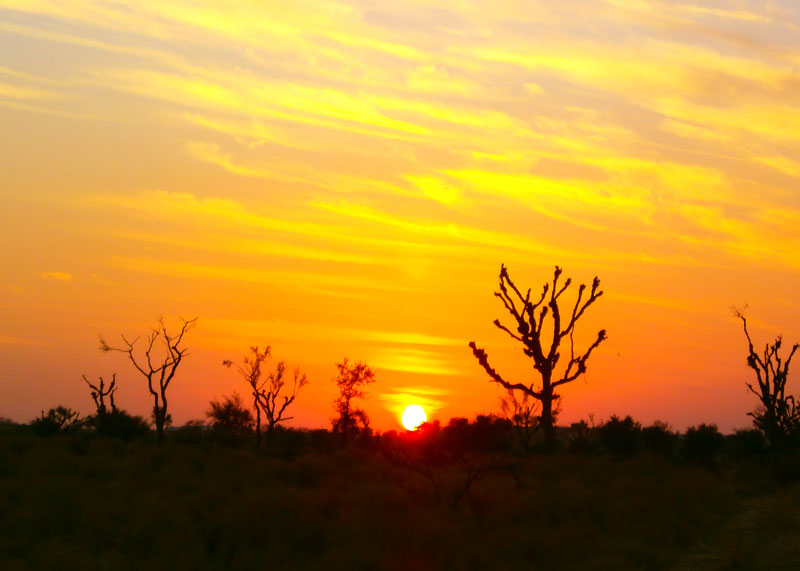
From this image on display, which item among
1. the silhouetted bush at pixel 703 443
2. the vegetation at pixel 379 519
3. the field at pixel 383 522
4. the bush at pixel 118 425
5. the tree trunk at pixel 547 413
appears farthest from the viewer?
the bush at pixel 118 425

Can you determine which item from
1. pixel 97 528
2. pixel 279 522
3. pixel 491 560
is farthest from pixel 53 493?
pixel 491 560

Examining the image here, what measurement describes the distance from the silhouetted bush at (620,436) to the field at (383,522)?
49.3ft

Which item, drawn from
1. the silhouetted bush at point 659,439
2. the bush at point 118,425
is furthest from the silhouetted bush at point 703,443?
the bush at point 118,425

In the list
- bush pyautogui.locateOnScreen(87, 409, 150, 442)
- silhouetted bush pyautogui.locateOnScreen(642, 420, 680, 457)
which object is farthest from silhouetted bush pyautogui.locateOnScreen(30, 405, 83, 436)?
silhouetted bush pyautogui.locateOnScreen(642, 420, 680, 457)

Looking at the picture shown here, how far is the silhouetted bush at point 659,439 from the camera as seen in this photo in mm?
44812

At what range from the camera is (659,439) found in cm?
4569

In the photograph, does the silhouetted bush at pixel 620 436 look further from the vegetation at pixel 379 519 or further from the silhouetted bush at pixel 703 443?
the vegetation at pixel 379 519

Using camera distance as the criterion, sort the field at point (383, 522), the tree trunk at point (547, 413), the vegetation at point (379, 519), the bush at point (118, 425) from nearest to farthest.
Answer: the field at point (383, 522) < the vegetation at point (379, 519) < the tree trunk at point (547, 413) < the bush at point (118, 425)

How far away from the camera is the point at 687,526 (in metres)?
21.6

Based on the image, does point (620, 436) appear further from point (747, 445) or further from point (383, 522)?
point (383, 522)

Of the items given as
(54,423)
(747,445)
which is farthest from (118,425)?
(747,445)

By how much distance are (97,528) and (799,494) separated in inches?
737

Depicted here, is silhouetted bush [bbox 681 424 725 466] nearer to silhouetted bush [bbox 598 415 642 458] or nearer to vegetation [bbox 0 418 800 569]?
silhouetted bush [bbox 598 415 642 458]

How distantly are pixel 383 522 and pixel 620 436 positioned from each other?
2767cm
